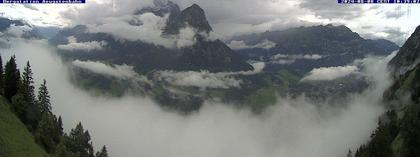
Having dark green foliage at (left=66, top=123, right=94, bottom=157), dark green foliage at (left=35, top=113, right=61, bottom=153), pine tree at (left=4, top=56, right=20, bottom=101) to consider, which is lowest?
dark green foliage at (left=66, top=123, right=94, bottom=157)

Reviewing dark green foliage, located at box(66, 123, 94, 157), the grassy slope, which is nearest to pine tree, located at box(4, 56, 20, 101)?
the grassy slope

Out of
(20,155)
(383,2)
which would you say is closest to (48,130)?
(20,155)

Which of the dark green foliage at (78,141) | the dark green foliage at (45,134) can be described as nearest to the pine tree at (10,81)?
the dark green foliage at (45,134)

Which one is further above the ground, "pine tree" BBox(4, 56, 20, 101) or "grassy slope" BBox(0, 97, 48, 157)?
"pine tree" BBox(4, 56, 20, 101)

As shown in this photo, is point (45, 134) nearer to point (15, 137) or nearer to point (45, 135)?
point (45, 135)

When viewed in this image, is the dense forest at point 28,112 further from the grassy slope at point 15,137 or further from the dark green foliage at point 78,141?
the grassy slope at point 15,137

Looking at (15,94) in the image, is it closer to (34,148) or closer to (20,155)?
(34,148)

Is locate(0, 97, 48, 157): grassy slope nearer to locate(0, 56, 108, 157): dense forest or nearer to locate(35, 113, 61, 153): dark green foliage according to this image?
locate(35, 113, 61, 153): dark green foliage

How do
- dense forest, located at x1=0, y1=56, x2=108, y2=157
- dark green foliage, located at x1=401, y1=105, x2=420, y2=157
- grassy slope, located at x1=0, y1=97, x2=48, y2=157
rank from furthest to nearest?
dark green foliage, located at x1=401, y1=105, x2=420, y2=157 < dense forest, located at x1=0, y1=56, x2=108, y2=157 < grassy slope, located at x1=0, y1=97, x2=48, y2=157
